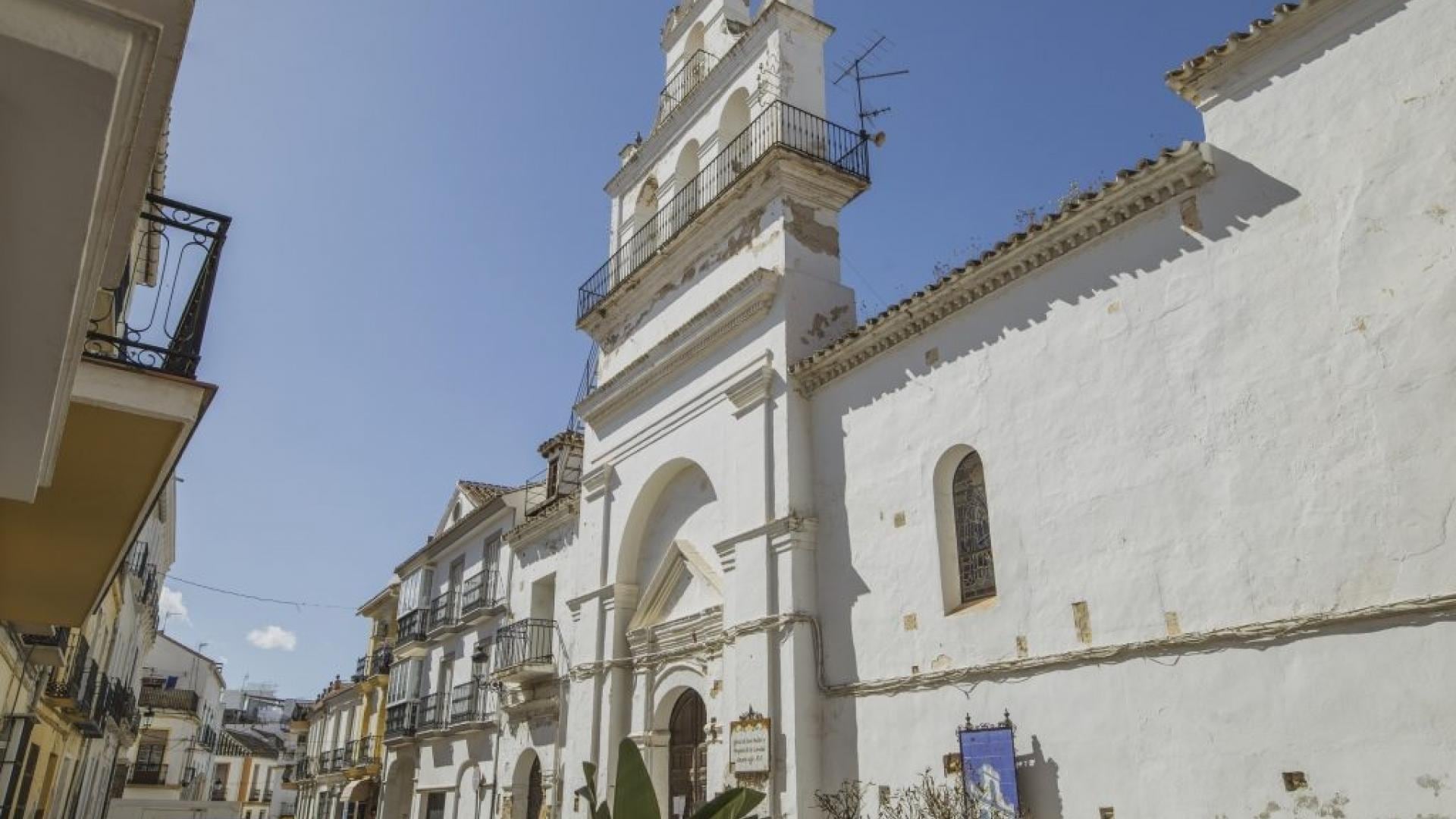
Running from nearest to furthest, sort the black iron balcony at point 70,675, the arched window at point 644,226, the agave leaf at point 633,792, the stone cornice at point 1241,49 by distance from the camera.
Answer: the agave leaf at point 633,792 → the stone cornice at point 1241,49 → the black iron balcony at point 70,675 → the arched window at point 644,226

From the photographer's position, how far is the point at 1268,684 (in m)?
7.57

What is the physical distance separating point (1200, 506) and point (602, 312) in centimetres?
1198

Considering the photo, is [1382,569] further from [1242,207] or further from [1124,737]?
[1242,207]

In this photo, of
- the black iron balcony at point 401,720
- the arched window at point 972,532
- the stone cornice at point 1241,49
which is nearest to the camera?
the stone cornice at point 1241,49

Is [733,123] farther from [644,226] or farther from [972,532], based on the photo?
[972,532]

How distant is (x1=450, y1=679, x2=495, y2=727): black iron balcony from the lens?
21.0 m

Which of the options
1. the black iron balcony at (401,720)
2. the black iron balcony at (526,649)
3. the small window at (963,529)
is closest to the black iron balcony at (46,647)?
the black iron balcony at (526,649)

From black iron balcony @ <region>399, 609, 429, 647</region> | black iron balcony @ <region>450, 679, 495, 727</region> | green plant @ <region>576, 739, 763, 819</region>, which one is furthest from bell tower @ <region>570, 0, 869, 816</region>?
black iron balcony @ <region>399, 609, 429, 647</region>

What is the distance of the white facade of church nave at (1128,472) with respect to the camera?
7.22 meters

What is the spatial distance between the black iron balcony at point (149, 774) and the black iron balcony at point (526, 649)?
1279 inches

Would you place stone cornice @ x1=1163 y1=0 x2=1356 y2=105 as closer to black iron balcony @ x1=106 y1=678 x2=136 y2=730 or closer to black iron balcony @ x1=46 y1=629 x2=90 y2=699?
black iron balcony @ x1=46 y1=629 x2=90 y2=699

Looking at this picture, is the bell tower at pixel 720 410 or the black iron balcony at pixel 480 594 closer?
the bell tower at pixel 720 410

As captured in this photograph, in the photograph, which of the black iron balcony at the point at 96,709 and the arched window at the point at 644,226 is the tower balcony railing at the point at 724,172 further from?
the black iron balcony at the point at 96,709

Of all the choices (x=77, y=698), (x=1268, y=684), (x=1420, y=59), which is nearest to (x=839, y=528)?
(x=1268, y=684)
